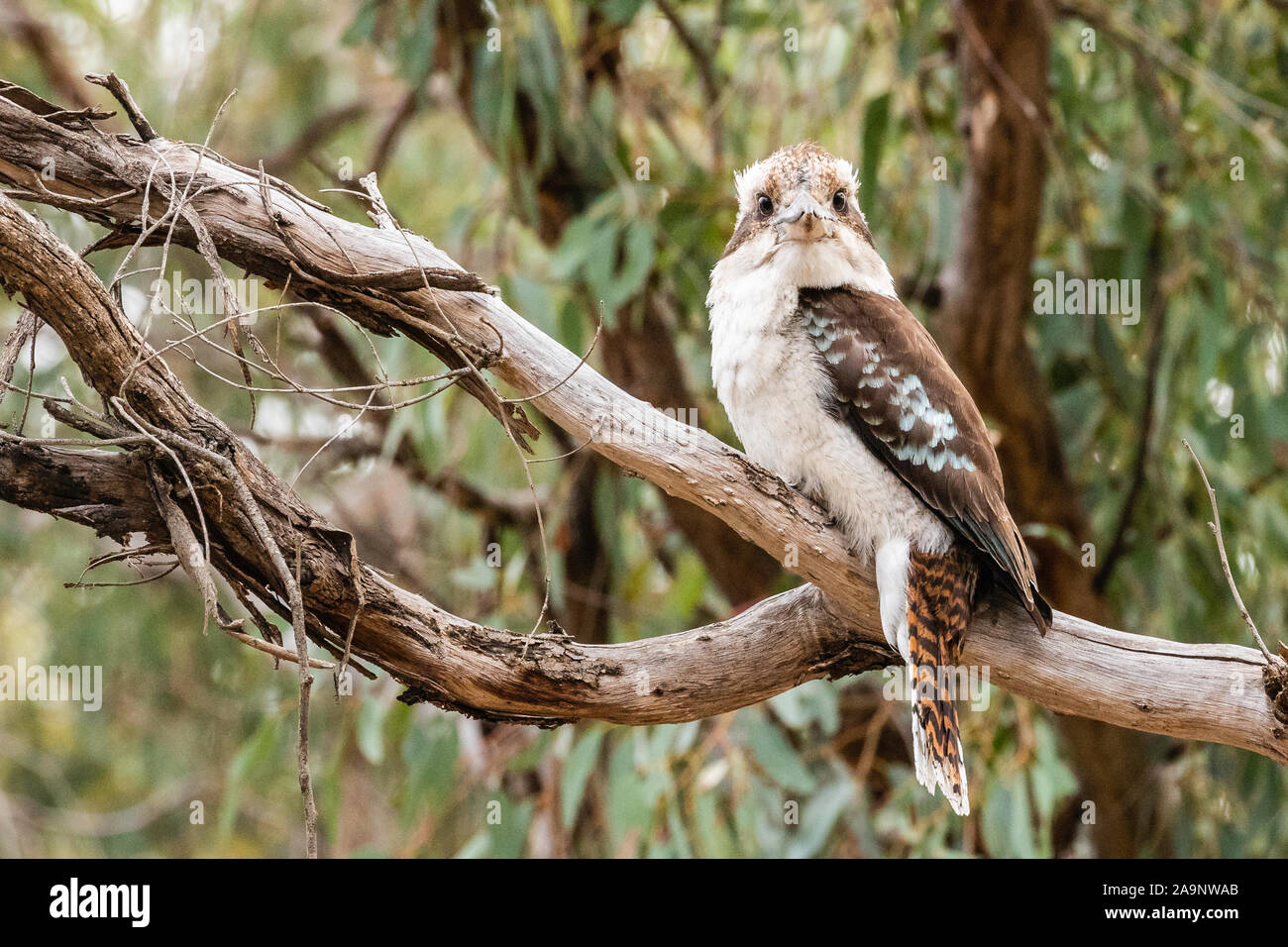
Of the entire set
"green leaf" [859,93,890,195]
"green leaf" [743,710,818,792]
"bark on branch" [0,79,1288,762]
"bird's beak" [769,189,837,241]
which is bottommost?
"green leaf" [743,710,818,792]

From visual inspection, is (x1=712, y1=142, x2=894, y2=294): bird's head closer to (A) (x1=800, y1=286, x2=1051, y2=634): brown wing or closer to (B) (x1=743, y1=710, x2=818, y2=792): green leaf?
(A) (x1=800, y1=286, x2=1051, y2=634): brown wing

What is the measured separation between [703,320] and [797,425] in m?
1.57

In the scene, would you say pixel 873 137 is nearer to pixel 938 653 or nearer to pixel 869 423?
pixel 869 423

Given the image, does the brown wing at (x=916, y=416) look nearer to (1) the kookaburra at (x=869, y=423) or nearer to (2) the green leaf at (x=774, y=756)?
(1) the kookaburra at (x=869, y=423)

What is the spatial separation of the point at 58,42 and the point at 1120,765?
3864 mm

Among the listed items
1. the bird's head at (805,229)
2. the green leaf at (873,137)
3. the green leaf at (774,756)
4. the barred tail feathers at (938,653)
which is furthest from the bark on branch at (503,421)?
the green leaf at (873,137)

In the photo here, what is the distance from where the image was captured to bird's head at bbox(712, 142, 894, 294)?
208cm

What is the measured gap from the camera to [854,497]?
6.24 ft

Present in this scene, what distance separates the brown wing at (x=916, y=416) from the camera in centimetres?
187

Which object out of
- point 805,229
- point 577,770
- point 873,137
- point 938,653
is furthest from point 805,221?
point 577,770

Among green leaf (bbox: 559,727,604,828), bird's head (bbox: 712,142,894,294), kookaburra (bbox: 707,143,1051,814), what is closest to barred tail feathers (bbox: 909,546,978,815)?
kookaburra (bbox: 707,143,1051,814)

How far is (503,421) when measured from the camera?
1570mm

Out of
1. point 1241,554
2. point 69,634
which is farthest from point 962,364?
point 69,634

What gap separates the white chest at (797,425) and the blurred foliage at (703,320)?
0.84m
